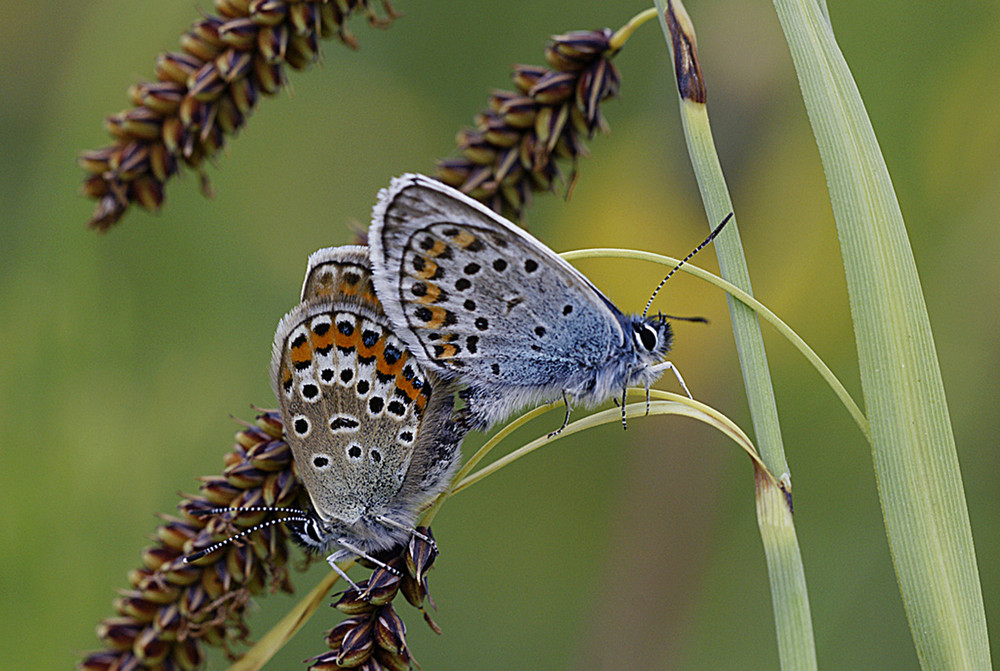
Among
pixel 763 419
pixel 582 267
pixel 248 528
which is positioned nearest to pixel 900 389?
pixel 763 419

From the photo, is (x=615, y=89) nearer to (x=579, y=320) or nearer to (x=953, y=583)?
(x=579, y=320)

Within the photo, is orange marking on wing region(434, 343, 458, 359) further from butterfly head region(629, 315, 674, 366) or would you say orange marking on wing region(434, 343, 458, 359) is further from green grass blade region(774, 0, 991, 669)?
green grass blade region(774, 0, 991, 669)

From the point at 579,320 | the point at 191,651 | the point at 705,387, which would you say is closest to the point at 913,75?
the point at 705,387

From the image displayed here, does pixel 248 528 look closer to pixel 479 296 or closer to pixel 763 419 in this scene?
pixel 479 296

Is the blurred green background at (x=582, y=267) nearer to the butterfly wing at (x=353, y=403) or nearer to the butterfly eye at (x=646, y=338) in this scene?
the butterfly wing at (x=353, y=403)

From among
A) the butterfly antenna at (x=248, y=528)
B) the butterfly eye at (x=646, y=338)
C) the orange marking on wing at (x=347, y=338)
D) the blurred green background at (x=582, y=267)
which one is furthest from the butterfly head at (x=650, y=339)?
the blurred green background at (x=582, y=267)

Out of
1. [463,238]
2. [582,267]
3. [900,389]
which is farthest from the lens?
[582,267]
